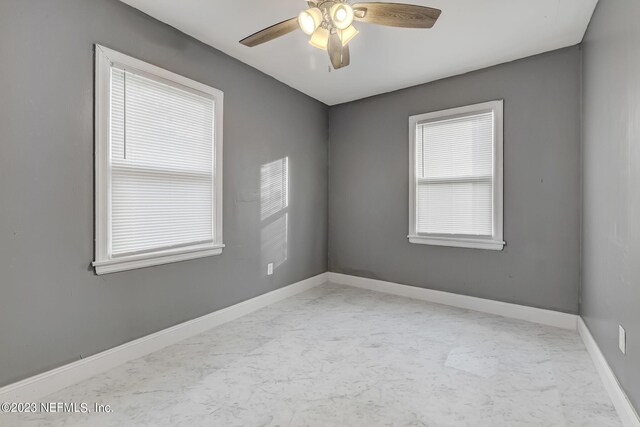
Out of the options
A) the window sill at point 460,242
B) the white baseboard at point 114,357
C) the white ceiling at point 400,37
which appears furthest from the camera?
the window sill at point 460,242

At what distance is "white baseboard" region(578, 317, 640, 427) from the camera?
5.08 ft

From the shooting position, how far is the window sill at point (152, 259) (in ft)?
6.93

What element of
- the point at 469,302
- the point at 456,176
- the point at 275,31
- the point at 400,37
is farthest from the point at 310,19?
the point at 469,302

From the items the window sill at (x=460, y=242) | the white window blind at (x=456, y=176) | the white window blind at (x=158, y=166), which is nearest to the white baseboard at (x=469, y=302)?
the window sill at (x=460, y=242)

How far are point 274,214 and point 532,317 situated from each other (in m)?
2.82

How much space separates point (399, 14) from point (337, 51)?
16.7 inches

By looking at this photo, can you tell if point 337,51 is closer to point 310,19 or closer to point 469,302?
point 310,19

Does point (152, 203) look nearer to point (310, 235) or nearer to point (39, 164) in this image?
point (39, 164)

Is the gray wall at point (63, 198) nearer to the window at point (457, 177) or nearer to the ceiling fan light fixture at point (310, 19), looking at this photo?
the ceiling fan light fixture at point (310, 19)

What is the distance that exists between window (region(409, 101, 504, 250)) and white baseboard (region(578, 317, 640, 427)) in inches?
41.9

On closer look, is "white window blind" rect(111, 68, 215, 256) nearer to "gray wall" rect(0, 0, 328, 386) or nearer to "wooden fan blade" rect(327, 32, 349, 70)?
"gray wall" rect(0, 0, 328, 386)

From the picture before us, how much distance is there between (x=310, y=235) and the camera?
4.19 meters

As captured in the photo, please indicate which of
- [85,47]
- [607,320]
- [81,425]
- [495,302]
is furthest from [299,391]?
[85,47]

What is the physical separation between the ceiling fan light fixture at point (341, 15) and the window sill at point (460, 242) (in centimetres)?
253
